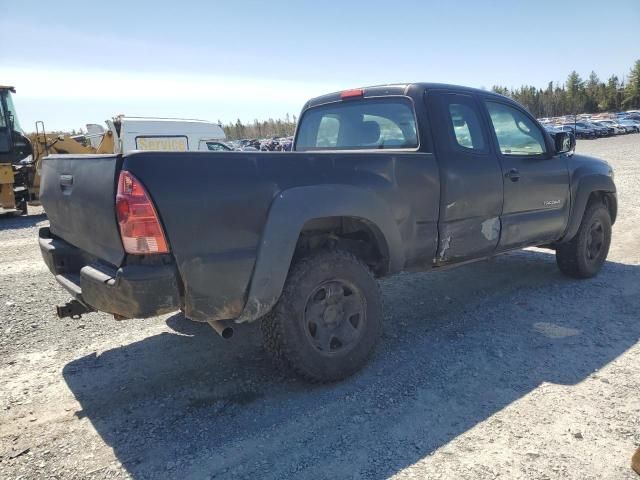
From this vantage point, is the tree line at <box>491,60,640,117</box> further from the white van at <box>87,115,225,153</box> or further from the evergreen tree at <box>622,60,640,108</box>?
the white van at <box>87,115,225,153</box>

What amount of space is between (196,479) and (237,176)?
1564 millimetres

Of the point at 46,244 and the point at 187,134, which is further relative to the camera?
the point at 187,134

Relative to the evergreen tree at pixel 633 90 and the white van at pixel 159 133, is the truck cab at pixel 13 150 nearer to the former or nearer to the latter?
the white van at pixel 159 133

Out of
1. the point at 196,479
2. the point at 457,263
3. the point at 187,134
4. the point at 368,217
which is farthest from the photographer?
the point at 187,134

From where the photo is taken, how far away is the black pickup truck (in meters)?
2.56

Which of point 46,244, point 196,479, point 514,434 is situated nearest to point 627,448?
point 514,434

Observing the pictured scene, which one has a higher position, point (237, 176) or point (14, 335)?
point (237, 176)

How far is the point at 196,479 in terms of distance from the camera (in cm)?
236

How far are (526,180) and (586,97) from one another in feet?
335

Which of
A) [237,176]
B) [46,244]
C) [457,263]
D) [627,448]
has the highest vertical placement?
[237,176]

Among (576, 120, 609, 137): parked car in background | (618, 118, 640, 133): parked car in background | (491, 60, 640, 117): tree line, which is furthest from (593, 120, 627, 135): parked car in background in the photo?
(491, 60, 640, 117): tree line

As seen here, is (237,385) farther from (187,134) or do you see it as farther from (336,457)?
(187,134)

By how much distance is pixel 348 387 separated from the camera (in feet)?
10.5

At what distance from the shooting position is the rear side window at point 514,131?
14.6 ft
